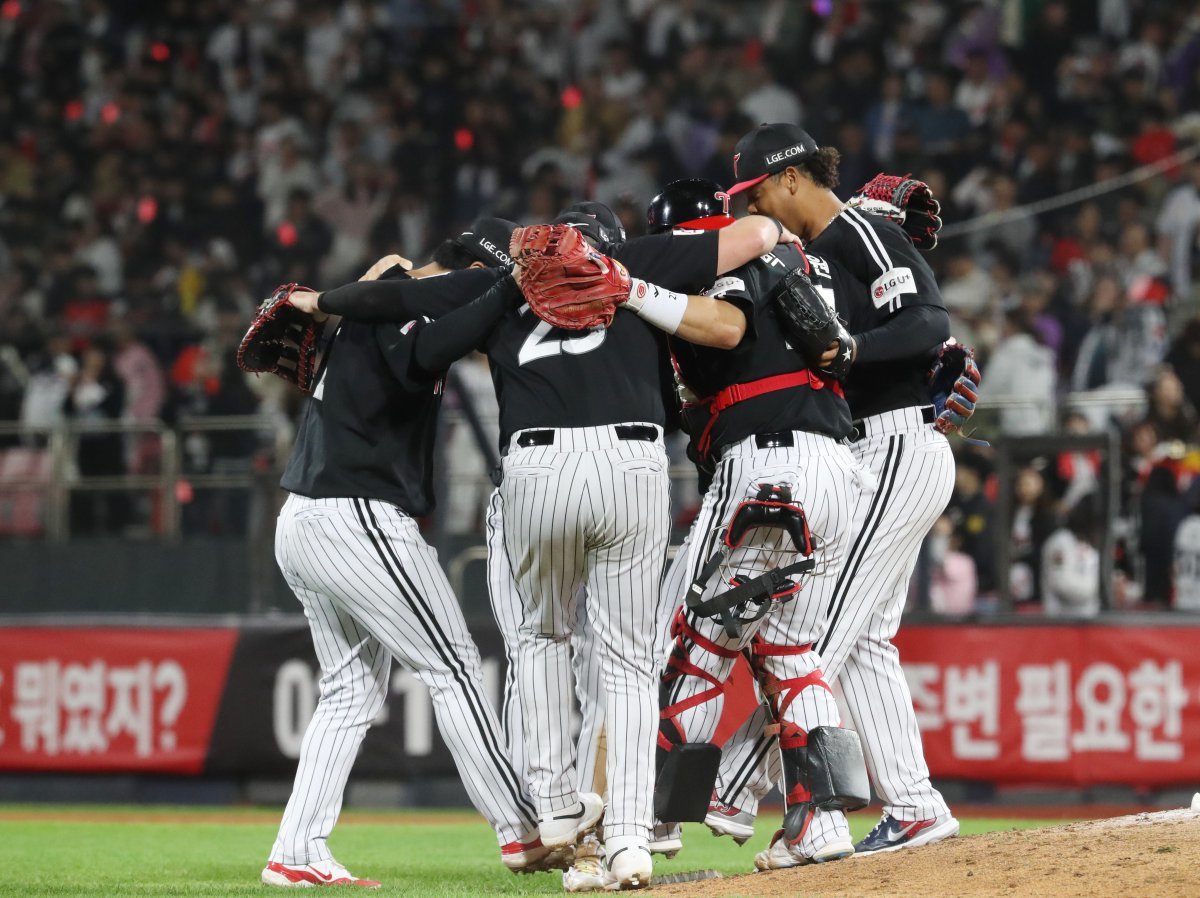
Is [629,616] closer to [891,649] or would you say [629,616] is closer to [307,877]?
[891,649]

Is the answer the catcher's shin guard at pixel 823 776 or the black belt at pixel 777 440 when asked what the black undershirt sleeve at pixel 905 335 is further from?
the catcher's shin guard at pixel 823 776

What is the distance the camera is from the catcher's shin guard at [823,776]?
17.5 feet

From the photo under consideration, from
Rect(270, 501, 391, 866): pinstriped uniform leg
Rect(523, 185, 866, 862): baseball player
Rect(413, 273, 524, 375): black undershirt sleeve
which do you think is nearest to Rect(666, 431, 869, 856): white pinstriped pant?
Rect(523, 185, 866, 862): baseball player

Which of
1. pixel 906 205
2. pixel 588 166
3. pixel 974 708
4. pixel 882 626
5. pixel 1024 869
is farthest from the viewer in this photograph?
pixel 588 166

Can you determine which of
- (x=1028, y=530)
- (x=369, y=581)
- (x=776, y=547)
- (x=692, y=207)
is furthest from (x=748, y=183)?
(x=1028, y=530)

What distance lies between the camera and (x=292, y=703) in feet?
33.2

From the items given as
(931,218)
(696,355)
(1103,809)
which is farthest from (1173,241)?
(696,355)

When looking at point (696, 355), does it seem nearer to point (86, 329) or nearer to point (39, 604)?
point (39, 604)

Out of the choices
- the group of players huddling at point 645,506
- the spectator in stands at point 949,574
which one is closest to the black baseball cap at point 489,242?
the group of players huddling at point 645,506

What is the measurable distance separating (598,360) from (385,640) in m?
1.24

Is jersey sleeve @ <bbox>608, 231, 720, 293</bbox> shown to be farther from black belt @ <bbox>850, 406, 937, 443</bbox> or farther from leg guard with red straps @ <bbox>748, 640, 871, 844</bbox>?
leg guard with red straps @ <bbox>748, 640, 871, 844</bbox>

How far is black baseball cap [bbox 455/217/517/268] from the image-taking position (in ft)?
18.9

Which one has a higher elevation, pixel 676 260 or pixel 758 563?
pixel 676 260

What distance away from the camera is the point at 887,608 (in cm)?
593
